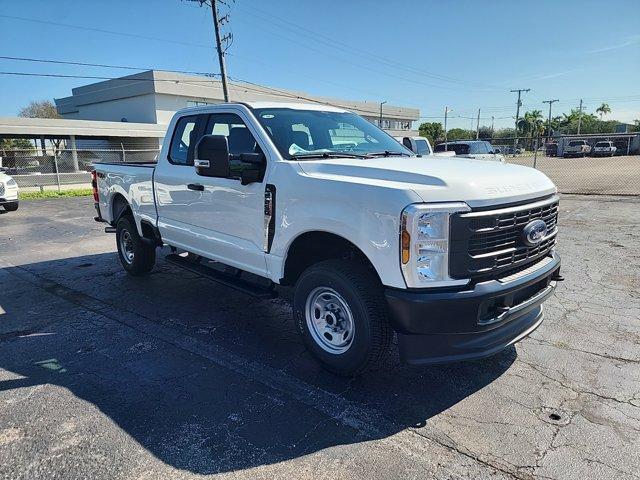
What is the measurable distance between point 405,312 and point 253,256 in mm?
1734

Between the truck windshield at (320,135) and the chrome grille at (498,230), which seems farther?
the truck windshield at (320,135)

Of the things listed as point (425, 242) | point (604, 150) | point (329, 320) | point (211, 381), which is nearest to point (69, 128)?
point (211, 381)

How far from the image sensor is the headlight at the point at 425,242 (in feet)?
9.29

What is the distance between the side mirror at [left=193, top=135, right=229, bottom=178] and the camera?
3.77 m

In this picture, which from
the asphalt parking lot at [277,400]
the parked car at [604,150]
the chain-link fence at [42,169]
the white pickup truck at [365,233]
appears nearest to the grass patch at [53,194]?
the chain-link fence at [42,169]

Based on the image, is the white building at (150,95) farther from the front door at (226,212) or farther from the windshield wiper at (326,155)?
the windshield wiper at (326,155)

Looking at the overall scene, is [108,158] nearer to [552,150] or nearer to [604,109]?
[552,150]

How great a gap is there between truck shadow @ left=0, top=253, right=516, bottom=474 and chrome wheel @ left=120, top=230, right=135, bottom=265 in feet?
3.84

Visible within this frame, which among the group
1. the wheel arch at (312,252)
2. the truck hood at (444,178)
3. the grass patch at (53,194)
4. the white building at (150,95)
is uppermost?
the white building at (150,95)

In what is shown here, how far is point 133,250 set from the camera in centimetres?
645

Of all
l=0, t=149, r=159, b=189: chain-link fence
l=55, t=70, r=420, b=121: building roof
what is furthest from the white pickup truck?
l=55, t=70, r=420, b=121: building roof

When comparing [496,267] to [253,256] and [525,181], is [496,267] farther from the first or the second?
[253,256]

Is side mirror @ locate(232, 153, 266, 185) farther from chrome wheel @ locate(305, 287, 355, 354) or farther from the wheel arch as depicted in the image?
chrome wheel @ locate(305, 287, 355, 354)

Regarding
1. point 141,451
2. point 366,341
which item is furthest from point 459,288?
point 141,451
